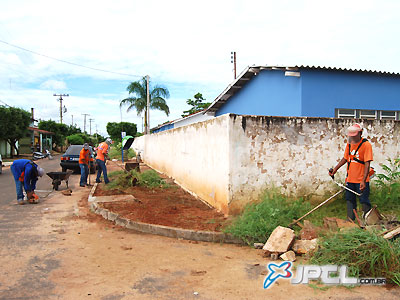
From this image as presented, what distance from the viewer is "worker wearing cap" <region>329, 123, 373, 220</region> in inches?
199

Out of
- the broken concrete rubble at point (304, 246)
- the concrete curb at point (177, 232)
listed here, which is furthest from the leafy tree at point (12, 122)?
the broken concrete rubble at point (304, 246)

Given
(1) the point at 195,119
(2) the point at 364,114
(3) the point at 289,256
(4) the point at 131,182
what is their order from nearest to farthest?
1. (3) the point at 289,256
2. (4) the point at 131,182
3. (2) the point at 364,114
4. (1) the point at 195,119

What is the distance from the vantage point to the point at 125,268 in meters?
4.30

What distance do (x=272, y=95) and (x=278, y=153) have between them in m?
7.26

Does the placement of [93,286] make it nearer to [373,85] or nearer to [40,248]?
[40,248]

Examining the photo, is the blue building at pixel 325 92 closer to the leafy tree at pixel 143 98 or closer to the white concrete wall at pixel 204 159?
the white concrete wall at pixel 204 159

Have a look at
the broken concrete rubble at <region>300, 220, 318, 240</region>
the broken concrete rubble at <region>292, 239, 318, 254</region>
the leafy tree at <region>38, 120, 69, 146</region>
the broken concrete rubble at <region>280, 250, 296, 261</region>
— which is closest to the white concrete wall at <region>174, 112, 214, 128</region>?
the broken concrete rubble at <region>300, 220, 318, 240</region>

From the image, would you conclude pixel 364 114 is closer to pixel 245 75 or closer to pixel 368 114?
pixel 368 114

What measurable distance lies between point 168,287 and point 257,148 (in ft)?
11.4

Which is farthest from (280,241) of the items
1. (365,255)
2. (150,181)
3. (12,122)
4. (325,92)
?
(12,122)

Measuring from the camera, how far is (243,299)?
3469mm

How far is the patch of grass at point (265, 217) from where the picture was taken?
535 cm

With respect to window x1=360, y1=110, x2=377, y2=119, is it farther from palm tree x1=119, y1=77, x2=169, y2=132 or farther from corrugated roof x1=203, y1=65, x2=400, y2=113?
palm tree x1=119, y1=77, x2=169, y2=132

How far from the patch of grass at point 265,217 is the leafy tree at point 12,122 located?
1128 inches
